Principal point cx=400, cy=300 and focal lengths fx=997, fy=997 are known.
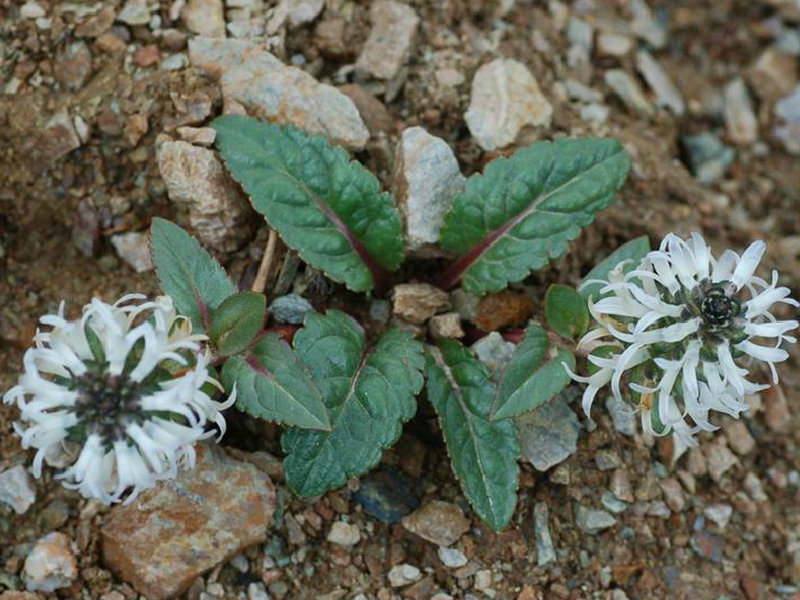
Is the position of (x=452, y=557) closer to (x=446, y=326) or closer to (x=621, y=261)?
(x=446, y=326)

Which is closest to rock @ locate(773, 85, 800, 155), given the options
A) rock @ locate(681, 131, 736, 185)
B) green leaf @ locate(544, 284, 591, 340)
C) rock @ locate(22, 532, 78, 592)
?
rock @ locate(681, 131, 736, 185)

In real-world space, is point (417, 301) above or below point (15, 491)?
above

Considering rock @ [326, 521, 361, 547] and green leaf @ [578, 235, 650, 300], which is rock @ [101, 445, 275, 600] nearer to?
rock @ [326, 521, 361, 547]

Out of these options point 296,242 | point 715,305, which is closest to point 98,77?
point 296,242

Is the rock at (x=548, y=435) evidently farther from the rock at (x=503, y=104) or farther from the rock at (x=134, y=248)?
the rock at (x=134, y=248)

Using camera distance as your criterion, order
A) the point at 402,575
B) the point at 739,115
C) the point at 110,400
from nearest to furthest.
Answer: the point at 110,400 → the point at 402,575 → the point at 739,115

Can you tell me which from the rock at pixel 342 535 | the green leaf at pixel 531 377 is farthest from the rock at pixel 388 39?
the rock at pixel 342 535

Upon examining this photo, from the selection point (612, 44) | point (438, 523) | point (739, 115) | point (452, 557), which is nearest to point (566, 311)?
point (438, 523)
